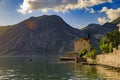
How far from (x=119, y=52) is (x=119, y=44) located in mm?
46432

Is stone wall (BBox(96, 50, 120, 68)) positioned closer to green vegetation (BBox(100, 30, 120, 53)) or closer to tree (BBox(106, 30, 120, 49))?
green vegetation (BBox(100, 30, 120, 53))

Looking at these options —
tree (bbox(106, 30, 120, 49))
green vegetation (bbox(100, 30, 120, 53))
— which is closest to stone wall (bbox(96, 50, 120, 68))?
green vegetation (bbox(100, 30, 120, 53))

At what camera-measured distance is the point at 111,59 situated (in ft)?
374

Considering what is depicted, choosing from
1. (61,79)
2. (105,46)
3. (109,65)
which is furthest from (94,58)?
(61,79)

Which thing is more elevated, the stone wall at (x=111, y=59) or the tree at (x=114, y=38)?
the tree at (x=114, y=38)

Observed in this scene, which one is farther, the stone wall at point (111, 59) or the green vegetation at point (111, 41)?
the green vegetation at point (111, 41)

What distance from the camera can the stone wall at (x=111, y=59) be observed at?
340 feet

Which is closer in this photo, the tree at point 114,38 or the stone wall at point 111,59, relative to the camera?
the stone wall at point 111,59

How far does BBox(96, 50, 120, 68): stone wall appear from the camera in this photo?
340 feet

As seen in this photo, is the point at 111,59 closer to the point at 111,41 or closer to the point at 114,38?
the point at 111,41

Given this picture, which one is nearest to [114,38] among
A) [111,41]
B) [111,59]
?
[111,41]

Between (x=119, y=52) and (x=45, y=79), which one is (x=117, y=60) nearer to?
(x=119, y=52)

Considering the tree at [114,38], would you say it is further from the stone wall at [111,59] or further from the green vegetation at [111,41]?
the stone wall at [111,59]

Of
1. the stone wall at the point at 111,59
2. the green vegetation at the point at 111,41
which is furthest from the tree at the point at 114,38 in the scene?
the stone wall at the point at 111,59
